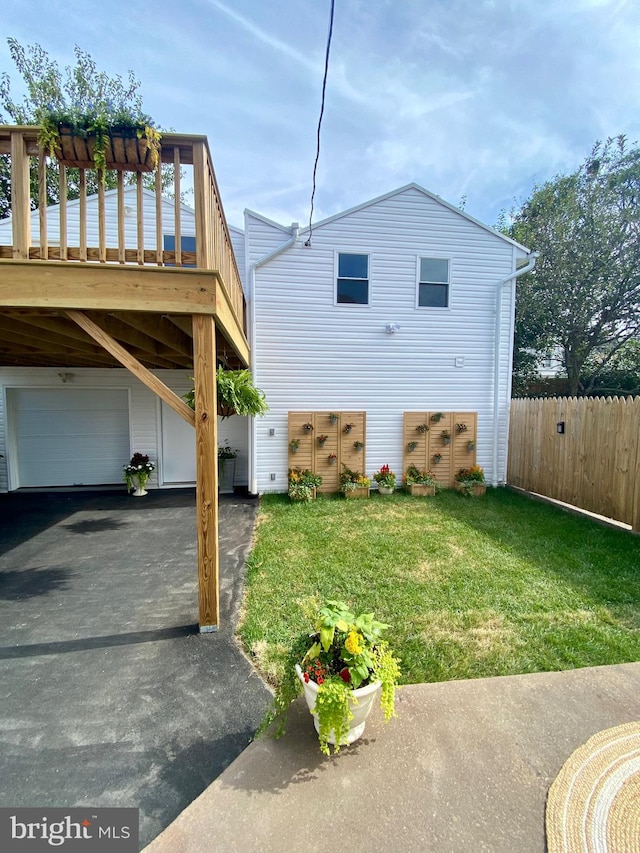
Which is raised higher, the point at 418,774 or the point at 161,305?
the point at 161,305

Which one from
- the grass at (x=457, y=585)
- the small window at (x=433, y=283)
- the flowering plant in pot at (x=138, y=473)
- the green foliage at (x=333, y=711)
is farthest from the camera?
the small window at (x=433, y=283)

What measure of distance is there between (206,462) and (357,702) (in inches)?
75.3

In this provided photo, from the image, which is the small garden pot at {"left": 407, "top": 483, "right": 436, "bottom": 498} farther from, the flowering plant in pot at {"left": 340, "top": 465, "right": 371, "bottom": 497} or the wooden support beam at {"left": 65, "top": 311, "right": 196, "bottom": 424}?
the wooden support beam at {"left": 65, "top": 311, "right": 196, "bottom": 424}

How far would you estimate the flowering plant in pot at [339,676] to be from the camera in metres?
1.76

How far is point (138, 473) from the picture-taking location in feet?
24.6

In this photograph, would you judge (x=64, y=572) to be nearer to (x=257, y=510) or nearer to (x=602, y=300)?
(x=257, y=510)

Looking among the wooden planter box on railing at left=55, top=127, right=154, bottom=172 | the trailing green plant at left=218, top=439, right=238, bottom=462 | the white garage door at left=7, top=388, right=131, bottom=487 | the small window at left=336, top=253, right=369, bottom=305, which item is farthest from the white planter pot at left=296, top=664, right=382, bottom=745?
the white garage door at left=7, top=388, right=131, bottom=487

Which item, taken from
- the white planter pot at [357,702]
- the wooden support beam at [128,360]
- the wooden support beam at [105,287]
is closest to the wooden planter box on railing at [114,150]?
the wooden support beam at [105,287]

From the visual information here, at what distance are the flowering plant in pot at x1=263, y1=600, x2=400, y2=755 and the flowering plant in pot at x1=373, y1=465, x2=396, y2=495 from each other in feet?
18.5

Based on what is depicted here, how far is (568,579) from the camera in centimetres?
403

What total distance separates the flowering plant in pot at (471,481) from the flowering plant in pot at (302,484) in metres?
Answer: 2.97

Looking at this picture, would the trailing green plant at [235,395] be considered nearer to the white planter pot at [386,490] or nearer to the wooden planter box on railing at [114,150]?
the wooden planter box on railing at [114,150]

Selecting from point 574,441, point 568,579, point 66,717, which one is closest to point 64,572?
point 66,717

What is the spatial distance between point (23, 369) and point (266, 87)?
6.96 meters
